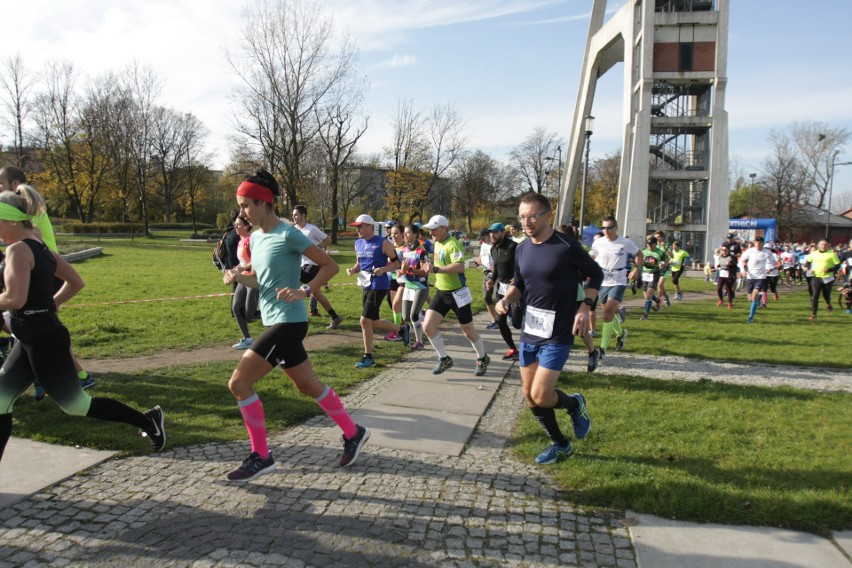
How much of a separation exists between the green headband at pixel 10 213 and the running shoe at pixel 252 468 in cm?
220

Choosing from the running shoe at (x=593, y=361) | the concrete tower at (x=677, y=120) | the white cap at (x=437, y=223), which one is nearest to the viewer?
the white cap at (x=437, y=223)

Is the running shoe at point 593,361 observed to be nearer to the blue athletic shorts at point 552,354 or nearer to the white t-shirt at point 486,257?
the blue athletic shorts at point 552,354

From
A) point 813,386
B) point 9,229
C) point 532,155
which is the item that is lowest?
point 813,386

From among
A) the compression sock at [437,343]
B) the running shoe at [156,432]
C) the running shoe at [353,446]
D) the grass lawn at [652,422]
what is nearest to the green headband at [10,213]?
the running shoe at [156,432]

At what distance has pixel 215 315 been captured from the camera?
11.3 m

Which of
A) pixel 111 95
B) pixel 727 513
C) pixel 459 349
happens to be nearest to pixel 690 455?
pixel 727 513

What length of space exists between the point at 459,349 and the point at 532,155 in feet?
229

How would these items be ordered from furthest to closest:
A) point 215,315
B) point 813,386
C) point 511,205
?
point 511,205
point 215,315
point 813,386

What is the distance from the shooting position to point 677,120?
38.2 meters

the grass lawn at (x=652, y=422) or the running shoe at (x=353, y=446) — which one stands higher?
the running shoe at (x=353, y=446)

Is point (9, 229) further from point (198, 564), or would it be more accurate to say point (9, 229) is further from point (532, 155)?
point (532, 155)

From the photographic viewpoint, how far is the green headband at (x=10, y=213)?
3491mm

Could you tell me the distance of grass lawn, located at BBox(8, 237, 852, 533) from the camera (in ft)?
12.4

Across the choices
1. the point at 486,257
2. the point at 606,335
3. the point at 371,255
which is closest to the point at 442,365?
the point at 371,255
